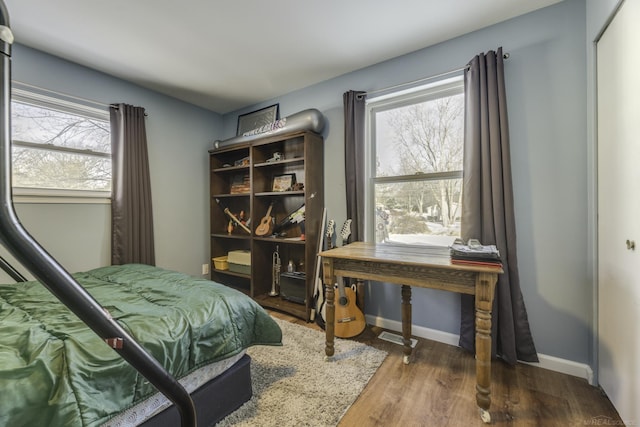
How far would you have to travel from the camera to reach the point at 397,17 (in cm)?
184

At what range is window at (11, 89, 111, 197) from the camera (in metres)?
2.16

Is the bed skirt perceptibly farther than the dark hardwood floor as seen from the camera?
No

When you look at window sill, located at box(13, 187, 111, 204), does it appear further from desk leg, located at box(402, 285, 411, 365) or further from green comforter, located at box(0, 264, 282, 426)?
desk leg, located at box(402, 285, 411, 365)

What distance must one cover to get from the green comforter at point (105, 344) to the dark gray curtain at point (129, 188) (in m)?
0.87

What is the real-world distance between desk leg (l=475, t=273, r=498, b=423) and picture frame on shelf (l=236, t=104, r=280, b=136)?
263 cm

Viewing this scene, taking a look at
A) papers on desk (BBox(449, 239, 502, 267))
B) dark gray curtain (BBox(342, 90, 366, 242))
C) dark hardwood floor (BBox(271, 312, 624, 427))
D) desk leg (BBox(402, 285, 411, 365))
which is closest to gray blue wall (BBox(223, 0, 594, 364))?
dark hardwood floor (BBox(271, 312, 624, 427))

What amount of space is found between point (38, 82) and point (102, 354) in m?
2.55

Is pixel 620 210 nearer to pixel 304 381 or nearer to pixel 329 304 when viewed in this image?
pixel 329 304

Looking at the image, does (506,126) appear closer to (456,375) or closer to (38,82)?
(456,375)

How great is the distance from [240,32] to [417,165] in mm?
1739

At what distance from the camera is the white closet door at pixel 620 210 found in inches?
46.3

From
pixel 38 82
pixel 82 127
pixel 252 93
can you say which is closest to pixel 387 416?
pixel 252 93

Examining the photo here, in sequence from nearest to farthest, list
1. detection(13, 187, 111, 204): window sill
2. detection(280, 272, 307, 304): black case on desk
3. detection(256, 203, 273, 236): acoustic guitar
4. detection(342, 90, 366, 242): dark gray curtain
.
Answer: detection(13, 187, 111, 204): window sill
detection(342, 90, 366, 242): dark gray curtain
detection(280, 272, 307, 304): black case on desk
detection(256, 203, 273, 236): acoustic guitar

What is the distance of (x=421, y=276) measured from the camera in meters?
1.53
